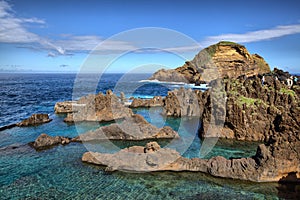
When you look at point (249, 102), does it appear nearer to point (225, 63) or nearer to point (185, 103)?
point (185, 103)

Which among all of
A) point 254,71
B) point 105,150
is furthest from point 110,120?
point 254,71

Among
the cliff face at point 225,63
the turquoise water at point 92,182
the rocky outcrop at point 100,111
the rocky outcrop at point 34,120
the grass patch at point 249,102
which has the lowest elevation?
the turquoise water at point 92,182

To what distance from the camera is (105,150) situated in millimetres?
24781

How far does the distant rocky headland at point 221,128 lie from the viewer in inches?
702

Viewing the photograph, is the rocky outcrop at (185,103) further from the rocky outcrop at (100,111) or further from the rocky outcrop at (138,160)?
the rocky outcrop at (138,160)

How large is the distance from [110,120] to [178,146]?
1618cm

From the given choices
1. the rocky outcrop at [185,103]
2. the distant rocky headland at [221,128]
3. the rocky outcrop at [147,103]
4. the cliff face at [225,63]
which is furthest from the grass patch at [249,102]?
the cliff face at [225,63]

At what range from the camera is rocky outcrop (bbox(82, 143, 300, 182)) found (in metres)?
17.5

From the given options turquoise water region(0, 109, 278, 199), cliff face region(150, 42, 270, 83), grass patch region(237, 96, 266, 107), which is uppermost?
cliff face region(150, 42, 270, 83)

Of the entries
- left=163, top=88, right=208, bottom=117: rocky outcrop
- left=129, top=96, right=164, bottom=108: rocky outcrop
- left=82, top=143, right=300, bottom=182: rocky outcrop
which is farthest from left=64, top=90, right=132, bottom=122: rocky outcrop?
left=82, top=143, right=300, bottom=182: rocky outcrop

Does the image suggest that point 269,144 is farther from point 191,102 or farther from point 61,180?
point 191,102

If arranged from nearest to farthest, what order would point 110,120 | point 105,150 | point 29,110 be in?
point 105,150, point 110,120, point 29,110

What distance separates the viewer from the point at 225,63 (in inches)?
4535

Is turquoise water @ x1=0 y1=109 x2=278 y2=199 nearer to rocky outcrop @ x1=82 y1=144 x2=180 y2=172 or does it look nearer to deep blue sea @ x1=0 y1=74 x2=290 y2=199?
deep blue sea @ x1=0 y1=74 x2=290 y2=199
